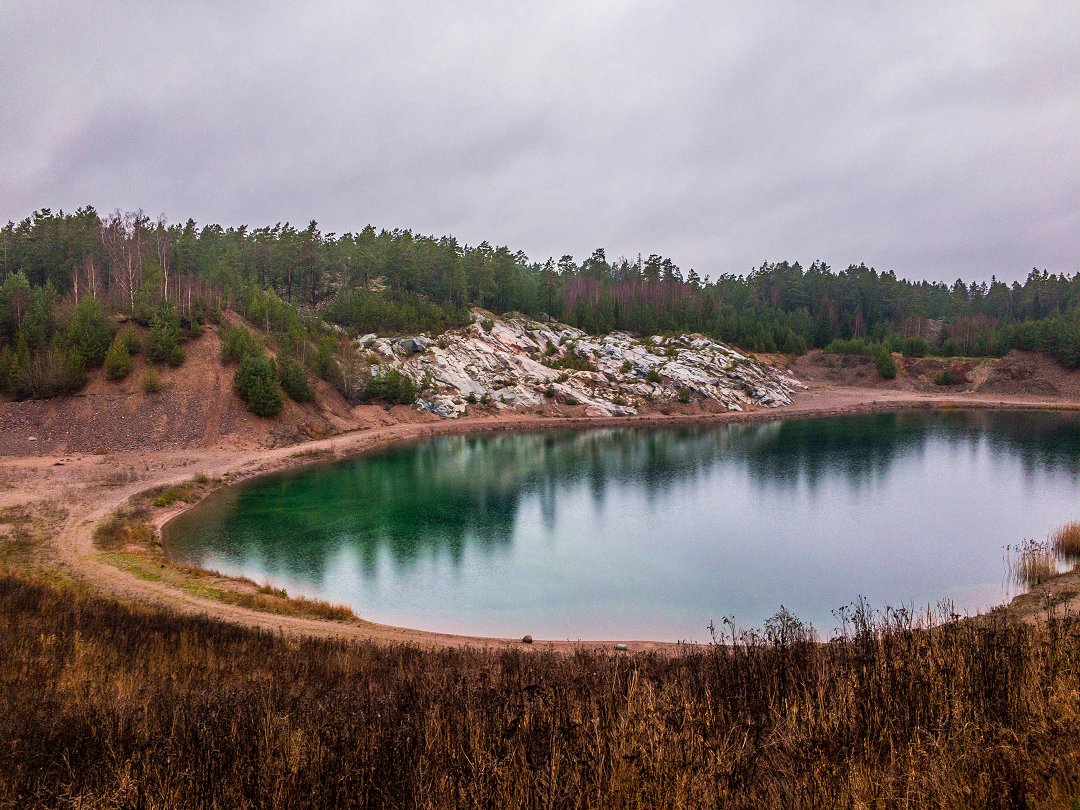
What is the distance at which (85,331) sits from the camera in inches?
2042

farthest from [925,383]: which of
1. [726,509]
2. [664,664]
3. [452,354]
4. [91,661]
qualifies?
[91,661]

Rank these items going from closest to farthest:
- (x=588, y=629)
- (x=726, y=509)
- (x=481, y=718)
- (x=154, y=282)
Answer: (x=481, y=718), (x=588, y=629), (x=726, y=509), (x=154, y=282)

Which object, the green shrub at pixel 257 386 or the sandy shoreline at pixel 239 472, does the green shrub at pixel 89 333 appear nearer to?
the green shrub at pixel 257 386

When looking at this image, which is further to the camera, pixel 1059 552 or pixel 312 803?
pixel 1059 552

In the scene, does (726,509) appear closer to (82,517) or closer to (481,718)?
(481,718)

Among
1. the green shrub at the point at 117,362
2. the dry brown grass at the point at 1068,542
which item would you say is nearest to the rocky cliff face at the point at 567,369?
the green shrub at the point at 117,362

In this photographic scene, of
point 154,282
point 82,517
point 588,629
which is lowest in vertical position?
point 588,629

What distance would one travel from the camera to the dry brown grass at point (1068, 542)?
22217 mm

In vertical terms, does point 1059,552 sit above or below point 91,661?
below

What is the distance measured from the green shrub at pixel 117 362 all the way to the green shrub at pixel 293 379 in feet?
38.7

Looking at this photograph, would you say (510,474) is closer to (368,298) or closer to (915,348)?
(368,298)

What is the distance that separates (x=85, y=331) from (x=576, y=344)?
57.0 metres

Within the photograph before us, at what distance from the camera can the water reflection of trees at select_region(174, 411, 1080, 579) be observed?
2784 cm

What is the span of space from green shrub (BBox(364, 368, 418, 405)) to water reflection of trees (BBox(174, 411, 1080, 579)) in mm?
8774
